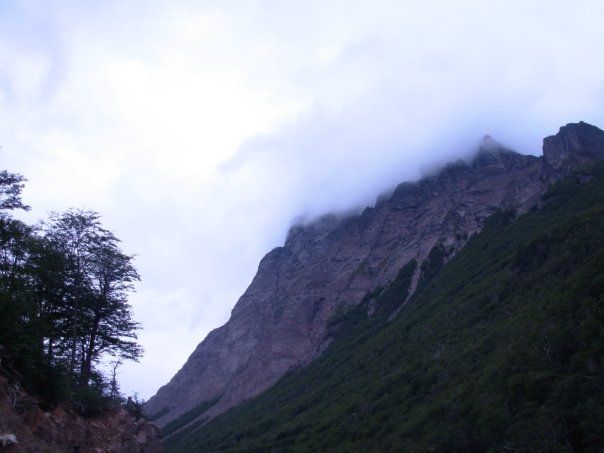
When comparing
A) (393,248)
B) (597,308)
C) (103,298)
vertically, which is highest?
(393,248)

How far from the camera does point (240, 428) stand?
10850 cm

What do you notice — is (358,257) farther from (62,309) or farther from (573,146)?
(62,309)

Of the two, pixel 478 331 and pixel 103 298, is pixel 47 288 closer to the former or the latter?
pixel 103 298

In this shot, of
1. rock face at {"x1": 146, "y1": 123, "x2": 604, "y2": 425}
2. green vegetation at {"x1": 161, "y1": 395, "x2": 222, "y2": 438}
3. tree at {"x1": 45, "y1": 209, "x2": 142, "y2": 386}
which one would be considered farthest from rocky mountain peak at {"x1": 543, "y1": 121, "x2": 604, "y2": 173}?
tree at {"x1": 45, "y1": 209, "x2": 142, "y2": 386}

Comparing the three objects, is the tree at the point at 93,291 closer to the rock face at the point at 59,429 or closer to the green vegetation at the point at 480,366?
the rock face at the point at 59,429

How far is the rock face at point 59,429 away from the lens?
16.2 metres

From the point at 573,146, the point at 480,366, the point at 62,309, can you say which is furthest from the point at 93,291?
the point at 573,146

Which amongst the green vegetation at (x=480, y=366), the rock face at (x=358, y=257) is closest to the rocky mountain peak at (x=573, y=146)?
the rock face at (x=358, y=257)

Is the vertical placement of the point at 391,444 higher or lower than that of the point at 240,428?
lower

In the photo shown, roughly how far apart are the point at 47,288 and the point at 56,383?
5208 mm

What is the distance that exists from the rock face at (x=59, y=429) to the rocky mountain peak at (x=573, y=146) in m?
122

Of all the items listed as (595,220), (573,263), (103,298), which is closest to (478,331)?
(573,263)

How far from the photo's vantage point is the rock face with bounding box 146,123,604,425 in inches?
5497

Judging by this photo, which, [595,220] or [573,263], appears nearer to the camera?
[573,263]
